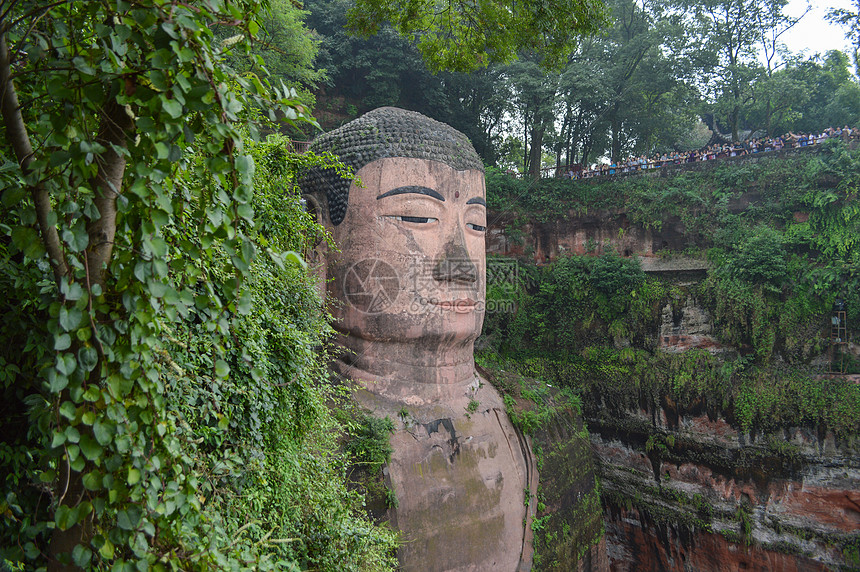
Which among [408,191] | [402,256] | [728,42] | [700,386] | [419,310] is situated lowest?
[700,386]

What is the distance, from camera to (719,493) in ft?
29.4

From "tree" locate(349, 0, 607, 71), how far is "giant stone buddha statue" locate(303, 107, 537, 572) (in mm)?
1177

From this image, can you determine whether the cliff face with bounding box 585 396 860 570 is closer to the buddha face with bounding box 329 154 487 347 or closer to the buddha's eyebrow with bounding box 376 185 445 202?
the buddha face with bounding box 329 154 487 347

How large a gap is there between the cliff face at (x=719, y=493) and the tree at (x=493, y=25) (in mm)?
7269

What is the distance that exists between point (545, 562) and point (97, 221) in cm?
595

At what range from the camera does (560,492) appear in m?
6.43

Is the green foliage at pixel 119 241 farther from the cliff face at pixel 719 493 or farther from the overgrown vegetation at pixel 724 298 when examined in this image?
the cliff face at pixel 719 493

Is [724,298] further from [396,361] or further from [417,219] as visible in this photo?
[396,361]

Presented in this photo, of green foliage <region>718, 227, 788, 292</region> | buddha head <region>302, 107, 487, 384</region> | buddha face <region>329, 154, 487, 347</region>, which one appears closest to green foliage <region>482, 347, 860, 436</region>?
green foliage <region>718, 227, 788, 292</region>

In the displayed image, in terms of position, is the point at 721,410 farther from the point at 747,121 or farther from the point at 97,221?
the point at 747,121

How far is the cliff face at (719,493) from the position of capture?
8281 mm

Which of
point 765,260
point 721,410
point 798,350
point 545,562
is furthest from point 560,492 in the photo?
point 765,260

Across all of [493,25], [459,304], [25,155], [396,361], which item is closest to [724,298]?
[459,304]

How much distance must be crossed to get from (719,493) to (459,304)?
631 cm
